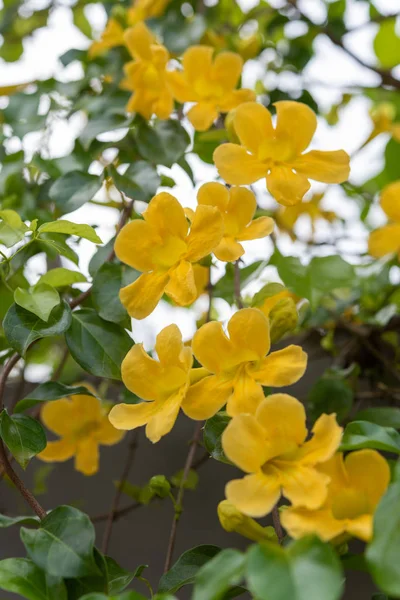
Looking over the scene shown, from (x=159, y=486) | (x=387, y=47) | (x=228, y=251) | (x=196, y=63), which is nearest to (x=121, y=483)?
(x=159, y=486)

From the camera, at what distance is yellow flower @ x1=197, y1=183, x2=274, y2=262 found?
1.64 ft

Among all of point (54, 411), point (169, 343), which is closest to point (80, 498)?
point (54, 411)

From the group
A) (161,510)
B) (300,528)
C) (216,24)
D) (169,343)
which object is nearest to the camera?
(300,528)

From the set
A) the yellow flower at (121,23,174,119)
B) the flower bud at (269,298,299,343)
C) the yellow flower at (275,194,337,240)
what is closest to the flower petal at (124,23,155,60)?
the yellow flower at (121,23,174,119)

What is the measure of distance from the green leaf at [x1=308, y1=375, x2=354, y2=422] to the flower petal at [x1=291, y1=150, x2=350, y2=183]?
329 millimetres

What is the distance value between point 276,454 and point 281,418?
25mm

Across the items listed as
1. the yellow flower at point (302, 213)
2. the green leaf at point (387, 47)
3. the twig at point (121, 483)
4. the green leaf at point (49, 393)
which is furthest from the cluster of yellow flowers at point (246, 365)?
the green leaf at point (387, 47)

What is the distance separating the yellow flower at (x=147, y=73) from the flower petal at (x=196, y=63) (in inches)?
1.0

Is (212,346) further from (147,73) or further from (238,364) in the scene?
(147,73)

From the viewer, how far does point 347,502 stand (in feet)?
1.17

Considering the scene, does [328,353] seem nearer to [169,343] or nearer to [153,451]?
[153,451]

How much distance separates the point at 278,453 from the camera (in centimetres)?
38

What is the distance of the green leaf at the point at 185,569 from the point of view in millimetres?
442

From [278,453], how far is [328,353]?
0.60m
